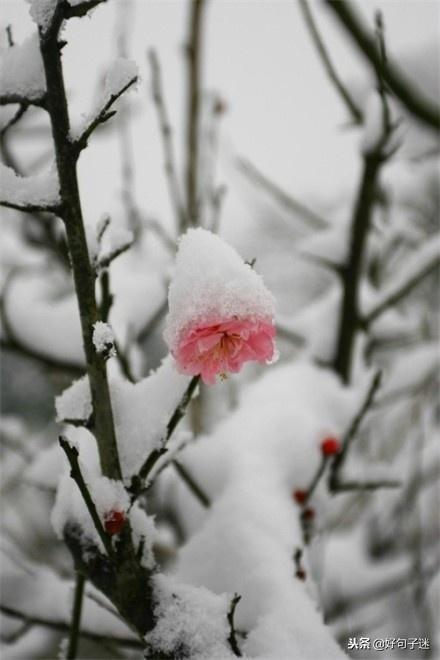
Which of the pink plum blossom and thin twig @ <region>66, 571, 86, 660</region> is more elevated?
the pink plum blossom

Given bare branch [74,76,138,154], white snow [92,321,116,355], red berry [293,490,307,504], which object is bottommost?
white snow [92,321,116,355]

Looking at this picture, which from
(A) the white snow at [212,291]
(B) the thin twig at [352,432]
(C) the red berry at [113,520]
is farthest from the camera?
(B) the thin twig at [352,432]

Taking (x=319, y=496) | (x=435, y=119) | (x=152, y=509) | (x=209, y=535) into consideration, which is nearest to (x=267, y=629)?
(x=209, y=535)

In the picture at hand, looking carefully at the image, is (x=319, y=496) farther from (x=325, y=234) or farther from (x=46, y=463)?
(x=325, y=234)

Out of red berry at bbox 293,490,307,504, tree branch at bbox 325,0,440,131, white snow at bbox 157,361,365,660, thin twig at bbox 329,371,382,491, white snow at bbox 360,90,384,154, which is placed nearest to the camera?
white snow at bbox 157,361,365,660

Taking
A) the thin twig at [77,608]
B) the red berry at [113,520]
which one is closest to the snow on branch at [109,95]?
the red berry at [113,520]

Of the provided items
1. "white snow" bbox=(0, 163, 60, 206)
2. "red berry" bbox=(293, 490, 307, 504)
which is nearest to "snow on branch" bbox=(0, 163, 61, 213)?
"white snow" bbox=(0, 163, 60, 206)

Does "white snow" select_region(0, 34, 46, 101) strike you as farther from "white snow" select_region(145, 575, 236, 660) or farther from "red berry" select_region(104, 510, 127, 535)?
"white snow" select_region(145, 575, 236, 660)

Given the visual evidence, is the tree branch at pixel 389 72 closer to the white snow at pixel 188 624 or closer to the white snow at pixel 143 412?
the white snow at pixel 143 412
